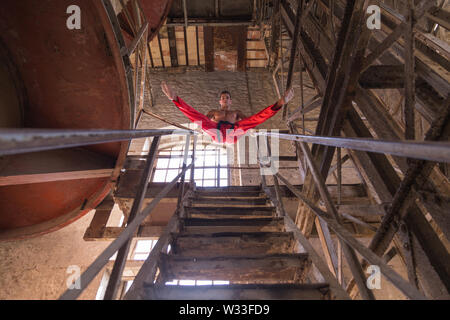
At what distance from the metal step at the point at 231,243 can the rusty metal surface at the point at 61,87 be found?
42.4 inches

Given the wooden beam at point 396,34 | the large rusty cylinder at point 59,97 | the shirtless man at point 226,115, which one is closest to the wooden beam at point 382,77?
the wooden beam at point 396,34

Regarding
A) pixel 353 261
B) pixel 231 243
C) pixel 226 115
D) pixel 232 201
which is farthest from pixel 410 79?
pixel 226 115

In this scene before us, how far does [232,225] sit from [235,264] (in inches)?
34.1

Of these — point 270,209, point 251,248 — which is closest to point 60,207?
point 251,248

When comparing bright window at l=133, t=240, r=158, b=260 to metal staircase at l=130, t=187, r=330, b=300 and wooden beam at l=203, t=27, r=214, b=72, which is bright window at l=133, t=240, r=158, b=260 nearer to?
metal staircase at l=130, t=187, r=330, b=300

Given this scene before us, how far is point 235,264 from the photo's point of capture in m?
1.73

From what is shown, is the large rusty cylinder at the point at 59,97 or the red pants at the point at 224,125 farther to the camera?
the red pants at the point at 224,125

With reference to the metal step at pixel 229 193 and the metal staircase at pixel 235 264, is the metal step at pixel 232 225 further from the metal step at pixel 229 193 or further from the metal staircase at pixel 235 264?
the metal step at pixel 229 193

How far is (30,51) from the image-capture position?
2.22 metres

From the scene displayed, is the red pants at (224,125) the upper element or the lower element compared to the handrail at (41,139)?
upper

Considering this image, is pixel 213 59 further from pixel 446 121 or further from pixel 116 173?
pixel 446 121

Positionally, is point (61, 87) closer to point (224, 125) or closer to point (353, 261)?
point (353, 261)

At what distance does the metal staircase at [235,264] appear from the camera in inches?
53.0

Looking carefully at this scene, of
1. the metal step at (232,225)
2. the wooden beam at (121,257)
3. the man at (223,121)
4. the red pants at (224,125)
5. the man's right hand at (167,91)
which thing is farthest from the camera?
the red pants at (224,125)
